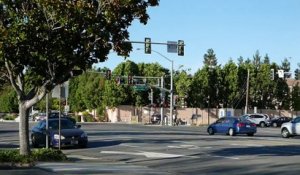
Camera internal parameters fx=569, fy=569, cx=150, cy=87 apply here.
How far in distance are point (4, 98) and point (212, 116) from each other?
49879 millimetres

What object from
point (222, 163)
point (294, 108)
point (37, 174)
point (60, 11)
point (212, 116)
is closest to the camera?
point (37, 174)

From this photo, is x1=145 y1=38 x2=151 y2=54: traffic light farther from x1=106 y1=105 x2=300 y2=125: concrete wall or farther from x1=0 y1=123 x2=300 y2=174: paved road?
x1=106 y1=105 x2=300 y2=125: concrete wall

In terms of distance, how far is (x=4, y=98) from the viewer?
117m

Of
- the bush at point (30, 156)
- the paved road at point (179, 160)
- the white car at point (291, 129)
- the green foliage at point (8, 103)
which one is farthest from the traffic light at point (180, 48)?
the green foliage at point (8, 103)

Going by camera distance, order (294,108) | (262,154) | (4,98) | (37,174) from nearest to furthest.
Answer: (37,174)
(262,154)
(294,108)
(4,98)

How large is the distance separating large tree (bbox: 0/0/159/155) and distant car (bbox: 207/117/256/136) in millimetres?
22600

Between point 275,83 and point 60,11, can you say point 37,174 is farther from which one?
point 275,83

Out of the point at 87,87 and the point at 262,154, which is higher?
the point at 87,87

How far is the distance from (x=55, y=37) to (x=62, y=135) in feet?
32.7

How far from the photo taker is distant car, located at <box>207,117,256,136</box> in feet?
128

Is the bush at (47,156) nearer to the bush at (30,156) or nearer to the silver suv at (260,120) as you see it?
the bush at (30,156)

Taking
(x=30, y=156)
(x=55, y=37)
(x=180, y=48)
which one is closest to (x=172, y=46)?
(x=180, y=48)

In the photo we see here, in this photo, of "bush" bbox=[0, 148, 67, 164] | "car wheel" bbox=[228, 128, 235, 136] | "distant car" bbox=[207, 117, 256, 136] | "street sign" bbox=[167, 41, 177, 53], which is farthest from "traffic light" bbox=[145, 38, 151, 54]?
"bush" bbox=[0, 148, 67, 164]

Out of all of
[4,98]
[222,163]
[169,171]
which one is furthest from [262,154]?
[4,98]
